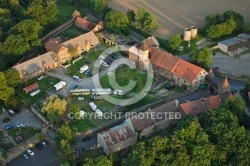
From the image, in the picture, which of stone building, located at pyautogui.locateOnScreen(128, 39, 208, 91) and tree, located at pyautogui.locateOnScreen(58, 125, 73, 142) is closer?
tree, located at pyautogui.locateOnScreen(58, 125, 73, 142)

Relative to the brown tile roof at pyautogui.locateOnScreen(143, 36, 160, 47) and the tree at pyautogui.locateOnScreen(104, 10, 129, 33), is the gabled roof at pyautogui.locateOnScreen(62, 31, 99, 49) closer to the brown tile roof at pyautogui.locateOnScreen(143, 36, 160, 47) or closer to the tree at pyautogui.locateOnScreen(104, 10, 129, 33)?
the tree at pyautogui.locateOnScreen(104, 10, 129, 33)

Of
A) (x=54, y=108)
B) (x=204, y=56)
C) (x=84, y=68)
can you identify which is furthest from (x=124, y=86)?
(x=204, y=56)

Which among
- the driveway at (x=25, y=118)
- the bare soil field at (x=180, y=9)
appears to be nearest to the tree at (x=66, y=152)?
the driveway at (x=25, y=118)

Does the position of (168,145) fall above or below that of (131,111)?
above

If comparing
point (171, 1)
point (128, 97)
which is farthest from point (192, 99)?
point (171, 1)

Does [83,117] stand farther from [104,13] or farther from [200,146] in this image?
[104,13]

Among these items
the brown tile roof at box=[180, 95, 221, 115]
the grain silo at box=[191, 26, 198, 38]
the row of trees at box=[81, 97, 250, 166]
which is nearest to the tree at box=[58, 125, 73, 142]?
the row of trees at box=[81, 97, 250, 166]

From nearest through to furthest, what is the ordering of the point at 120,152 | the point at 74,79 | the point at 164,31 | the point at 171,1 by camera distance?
the point at 120,152 < the point at 74,79 < the point at 164,31 < the point at 171,1
